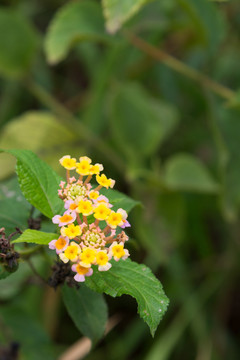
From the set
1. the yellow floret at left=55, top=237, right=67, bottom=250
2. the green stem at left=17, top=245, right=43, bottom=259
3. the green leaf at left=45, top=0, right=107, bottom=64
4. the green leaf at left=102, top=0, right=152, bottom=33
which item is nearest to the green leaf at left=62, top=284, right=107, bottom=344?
the green stem at left=17, top=245, right=43, bottom=259

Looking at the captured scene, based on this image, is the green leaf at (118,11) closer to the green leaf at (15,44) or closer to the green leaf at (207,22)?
the green leaf at (207,22)

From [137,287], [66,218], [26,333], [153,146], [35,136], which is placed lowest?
[26,333]

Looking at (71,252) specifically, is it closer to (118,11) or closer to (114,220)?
(114,220)

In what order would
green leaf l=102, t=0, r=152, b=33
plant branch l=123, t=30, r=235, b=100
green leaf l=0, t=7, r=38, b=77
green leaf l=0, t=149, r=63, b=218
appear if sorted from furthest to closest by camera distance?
green leaf l=0, t=7, r=38, b=77
plant branch l=123, t=30, r=235, b=100
green leaf l=102, t=0, r=152, b=33
green leaf l=0, t=149, r=63, b=218

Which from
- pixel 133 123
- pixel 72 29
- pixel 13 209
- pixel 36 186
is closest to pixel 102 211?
pixel 36 186

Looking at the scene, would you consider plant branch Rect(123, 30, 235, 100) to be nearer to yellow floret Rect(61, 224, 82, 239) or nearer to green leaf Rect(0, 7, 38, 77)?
green leaf Rect(0, 7, 38, 77)

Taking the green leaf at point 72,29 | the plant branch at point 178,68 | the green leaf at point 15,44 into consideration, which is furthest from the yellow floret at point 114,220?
the green leaf at point 15,44
